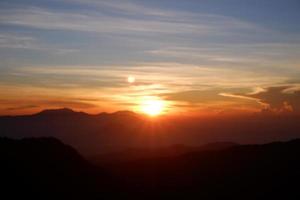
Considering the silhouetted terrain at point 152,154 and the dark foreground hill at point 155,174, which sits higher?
the silhouetted terrain at point 152,154

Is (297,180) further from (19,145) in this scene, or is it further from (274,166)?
(19,145)

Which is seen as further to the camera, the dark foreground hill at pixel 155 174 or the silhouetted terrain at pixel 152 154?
the silhouetted terrain at pixel 152 154

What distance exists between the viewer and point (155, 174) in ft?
138

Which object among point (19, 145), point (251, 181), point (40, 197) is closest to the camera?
point (40, 197)

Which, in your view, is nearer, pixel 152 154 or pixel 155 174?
pixel 155 174

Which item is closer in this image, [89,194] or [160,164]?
[89,194]

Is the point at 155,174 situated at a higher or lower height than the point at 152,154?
lower

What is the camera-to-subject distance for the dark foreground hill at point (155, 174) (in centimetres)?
3228

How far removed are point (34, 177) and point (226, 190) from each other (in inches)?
629

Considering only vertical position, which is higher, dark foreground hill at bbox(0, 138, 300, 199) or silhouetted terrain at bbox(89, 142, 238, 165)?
silhouetted terrain at bbox(89, 142, 238, 165)

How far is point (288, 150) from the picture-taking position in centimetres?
4425

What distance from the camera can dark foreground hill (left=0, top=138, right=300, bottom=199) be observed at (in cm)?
3228

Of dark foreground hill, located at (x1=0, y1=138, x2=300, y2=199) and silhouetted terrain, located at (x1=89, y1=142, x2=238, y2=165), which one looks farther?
silhouetted terrain, located at (x1=89, y1=142, x2=238, y2=165)

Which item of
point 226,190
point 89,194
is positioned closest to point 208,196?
point 226,190
